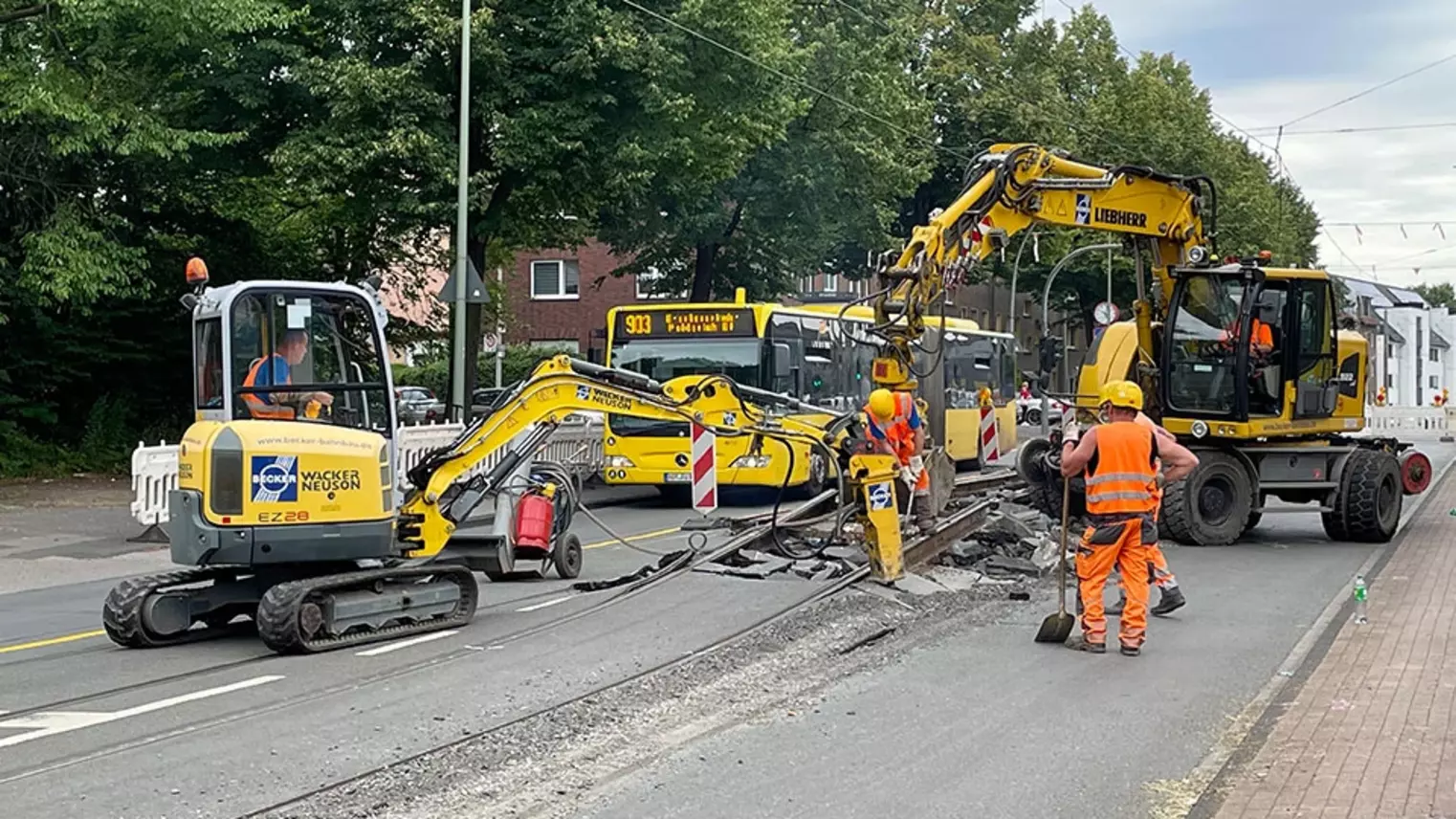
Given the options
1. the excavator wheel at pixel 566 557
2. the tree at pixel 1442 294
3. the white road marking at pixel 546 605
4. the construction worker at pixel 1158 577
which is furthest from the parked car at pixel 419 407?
the tree at pixel 1442 294

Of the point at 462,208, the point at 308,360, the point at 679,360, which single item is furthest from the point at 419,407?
the point at 308,360

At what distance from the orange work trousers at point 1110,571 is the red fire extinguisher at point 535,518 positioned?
4.73 m

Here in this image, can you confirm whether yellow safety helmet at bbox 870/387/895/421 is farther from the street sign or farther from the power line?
the power line

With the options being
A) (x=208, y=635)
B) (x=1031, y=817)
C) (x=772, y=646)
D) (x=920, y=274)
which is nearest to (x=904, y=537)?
(x=920, y=274)

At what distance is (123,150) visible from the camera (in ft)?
67.0

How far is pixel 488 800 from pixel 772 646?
3846 millimetres

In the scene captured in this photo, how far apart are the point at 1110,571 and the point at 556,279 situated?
48.6 metres

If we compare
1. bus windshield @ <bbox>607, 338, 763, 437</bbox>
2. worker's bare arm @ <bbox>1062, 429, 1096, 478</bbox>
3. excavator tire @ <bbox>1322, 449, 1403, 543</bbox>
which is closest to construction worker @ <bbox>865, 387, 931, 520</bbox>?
worker's bare arm @ <bbox>1062, 429, 1096, 478</bbox>

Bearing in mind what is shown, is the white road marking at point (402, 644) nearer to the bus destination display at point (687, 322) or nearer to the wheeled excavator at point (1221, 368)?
the wheeled excavator at point (1221, 368)

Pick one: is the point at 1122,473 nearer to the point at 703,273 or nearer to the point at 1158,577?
the point at 1158,577

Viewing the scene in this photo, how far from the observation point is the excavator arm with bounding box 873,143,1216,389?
13.5 m

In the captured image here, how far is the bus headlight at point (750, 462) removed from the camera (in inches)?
840

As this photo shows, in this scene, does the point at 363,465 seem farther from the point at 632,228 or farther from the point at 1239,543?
the point at 632,228

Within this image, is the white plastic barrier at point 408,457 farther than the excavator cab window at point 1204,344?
No
